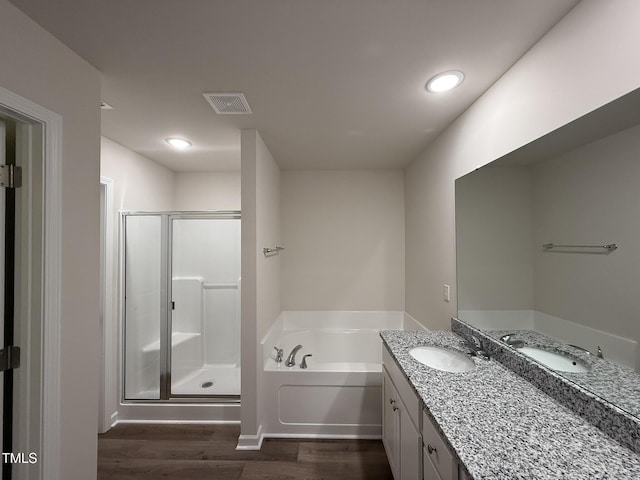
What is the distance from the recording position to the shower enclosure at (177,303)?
Answer: 257 cm

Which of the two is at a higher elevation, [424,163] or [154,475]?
[424,163]

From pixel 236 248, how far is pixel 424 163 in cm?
206

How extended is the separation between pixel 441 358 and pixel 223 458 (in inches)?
68.6

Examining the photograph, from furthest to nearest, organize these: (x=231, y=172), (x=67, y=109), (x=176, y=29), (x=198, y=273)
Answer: (x=231, y=172)
(x=198, y=273)
(x=67, y=109)
(x=176, y=29)

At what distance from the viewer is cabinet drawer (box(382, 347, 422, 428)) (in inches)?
49.1

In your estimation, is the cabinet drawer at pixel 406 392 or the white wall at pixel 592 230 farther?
the cabinet drawer at pixel 406 392

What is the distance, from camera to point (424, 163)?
257 centimetres

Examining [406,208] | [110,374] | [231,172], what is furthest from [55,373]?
[406,208]

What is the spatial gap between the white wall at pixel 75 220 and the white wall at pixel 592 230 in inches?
85.4

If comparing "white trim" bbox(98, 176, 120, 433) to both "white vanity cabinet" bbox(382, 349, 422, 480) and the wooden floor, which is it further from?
"white vanity cabinet" bbox(382, 349, 422, 480)

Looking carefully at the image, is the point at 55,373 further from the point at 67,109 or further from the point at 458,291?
the point at 458,291

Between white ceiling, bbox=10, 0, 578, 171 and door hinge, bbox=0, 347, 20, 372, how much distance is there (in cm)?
136

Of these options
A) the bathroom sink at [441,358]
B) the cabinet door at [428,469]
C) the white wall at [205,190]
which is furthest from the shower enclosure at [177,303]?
the cabinet door at [428,469]

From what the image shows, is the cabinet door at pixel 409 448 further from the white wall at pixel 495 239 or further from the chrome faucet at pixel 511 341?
the white wall at pixel 495 239
